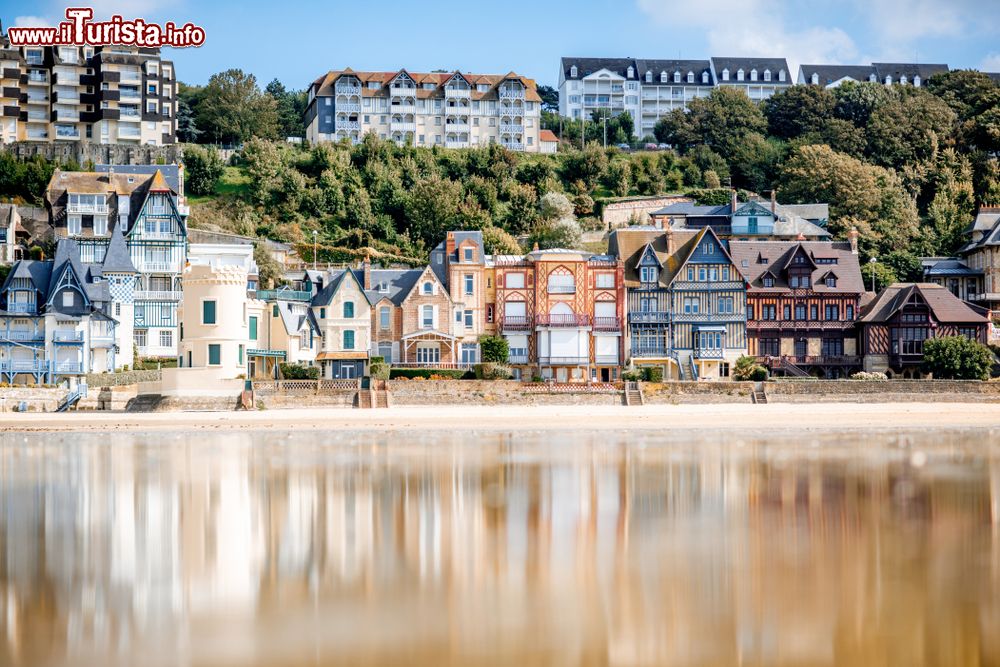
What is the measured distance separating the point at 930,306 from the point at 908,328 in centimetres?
132

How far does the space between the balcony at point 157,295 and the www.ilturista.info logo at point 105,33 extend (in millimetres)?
16779

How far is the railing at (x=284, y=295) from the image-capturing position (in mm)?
49744

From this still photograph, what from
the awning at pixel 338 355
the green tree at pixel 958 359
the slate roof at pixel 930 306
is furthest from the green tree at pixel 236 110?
the green tree at pixel 958 359

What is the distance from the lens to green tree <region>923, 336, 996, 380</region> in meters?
48.0

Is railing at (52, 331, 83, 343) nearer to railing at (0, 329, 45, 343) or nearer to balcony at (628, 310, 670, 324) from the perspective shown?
railing at (0, 329, 45, 343)

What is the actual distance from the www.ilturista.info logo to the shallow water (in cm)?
4028

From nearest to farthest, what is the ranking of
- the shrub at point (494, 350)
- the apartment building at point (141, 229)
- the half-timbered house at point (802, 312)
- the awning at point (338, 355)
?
the awning at point (338, 355) < the shrub at point (494, 350) < the apartment building at point (141, 229) < the half-timbered house at point (802, 312)

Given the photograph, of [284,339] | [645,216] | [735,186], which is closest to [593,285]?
[284,339]

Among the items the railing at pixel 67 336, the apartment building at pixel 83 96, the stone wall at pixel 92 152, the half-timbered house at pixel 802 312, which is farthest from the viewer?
the apartment building at pixel 83 96

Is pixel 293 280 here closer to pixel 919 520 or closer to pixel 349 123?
pixel 349 123

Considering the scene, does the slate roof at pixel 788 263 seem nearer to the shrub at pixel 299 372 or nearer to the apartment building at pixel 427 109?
the shrub at pixel 299 372

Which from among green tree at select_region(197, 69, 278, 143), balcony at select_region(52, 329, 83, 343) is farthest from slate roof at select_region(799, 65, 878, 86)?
balcony at select_region(52, 329, 83, 343)

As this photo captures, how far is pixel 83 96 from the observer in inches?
3034

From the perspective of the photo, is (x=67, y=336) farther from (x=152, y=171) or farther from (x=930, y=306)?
(x=930, y=306)
